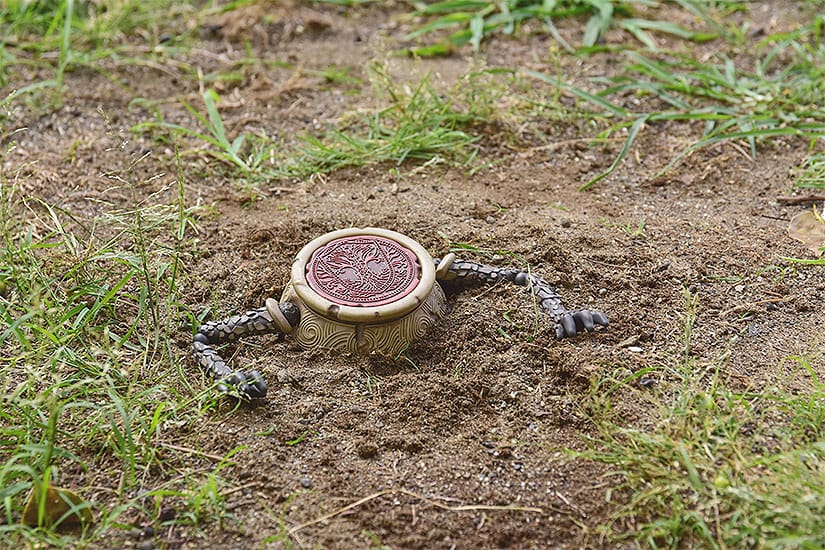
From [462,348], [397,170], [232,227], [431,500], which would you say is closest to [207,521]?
[431,500]

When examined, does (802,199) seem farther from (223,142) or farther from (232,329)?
(223,142)

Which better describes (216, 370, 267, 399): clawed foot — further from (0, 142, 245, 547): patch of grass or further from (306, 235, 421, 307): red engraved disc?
(306, 235, 421, 307): red engraved disc

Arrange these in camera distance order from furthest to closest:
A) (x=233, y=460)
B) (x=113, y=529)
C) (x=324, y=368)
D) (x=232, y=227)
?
(x=232, y=227) < (x=324, y=368) < (x=233, y=460) < (x=113, y=529)

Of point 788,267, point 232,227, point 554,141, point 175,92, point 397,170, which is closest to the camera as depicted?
point 788,267

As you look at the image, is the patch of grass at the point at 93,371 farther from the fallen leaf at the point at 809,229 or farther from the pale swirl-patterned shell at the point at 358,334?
the fallen leaf at the point at 809,229

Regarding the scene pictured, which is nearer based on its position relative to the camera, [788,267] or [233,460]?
[233,460]

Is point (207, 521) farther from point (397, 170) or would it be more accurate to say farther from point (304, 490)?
point (397, 170)
